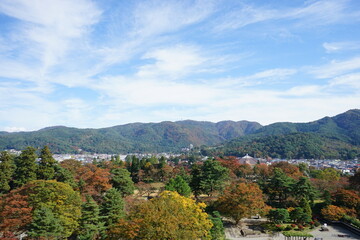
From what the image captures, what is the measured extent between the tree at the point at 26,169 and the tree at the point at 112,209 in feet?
31.5

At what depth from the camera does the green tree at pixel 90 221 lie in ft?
44.4

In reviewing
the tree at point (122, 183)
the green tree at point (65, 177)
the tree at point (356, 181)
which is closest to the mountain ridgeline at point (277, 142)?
the tree at point (356, 181)

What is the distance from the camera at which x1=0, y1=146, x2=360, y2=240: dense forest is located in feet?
36.9

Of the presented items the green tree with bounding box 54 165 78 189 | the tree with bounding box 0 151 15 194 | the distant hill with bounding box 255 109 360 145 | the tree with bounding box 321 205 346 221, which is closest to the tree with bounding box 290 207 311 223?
the tree with bounding box 321 205 346 221

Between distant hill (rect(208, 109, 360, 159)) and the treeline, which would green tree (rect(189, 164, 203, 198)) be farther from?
distant hill (rect(208, 109, 360, 159))

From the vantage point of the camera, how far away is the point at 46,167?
70.2ft

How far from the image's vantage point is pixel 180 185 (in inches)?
880

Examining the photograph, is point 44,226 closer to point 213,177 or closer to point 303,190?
point 213,177

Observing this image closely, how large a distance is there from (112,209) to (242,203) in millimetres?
9812

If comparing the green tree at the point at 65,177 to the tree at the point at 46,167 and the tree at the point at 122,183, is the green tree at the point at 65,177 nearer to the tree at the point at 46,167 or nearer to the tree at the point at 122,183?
the tree at the point at 46,167

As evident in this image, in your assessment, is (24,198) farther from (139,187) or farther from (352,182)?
(352,182)

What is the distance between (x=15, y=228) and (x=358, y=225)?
23.0 metres

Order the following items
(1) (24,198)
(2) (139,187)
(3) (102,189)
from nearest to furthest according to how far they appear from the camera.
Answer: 1. (1) (24,198)
2. (3) (102,189)
3. (2) (139,187)

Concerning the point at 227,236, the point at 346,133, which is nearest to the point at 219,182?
the point at 227,236
